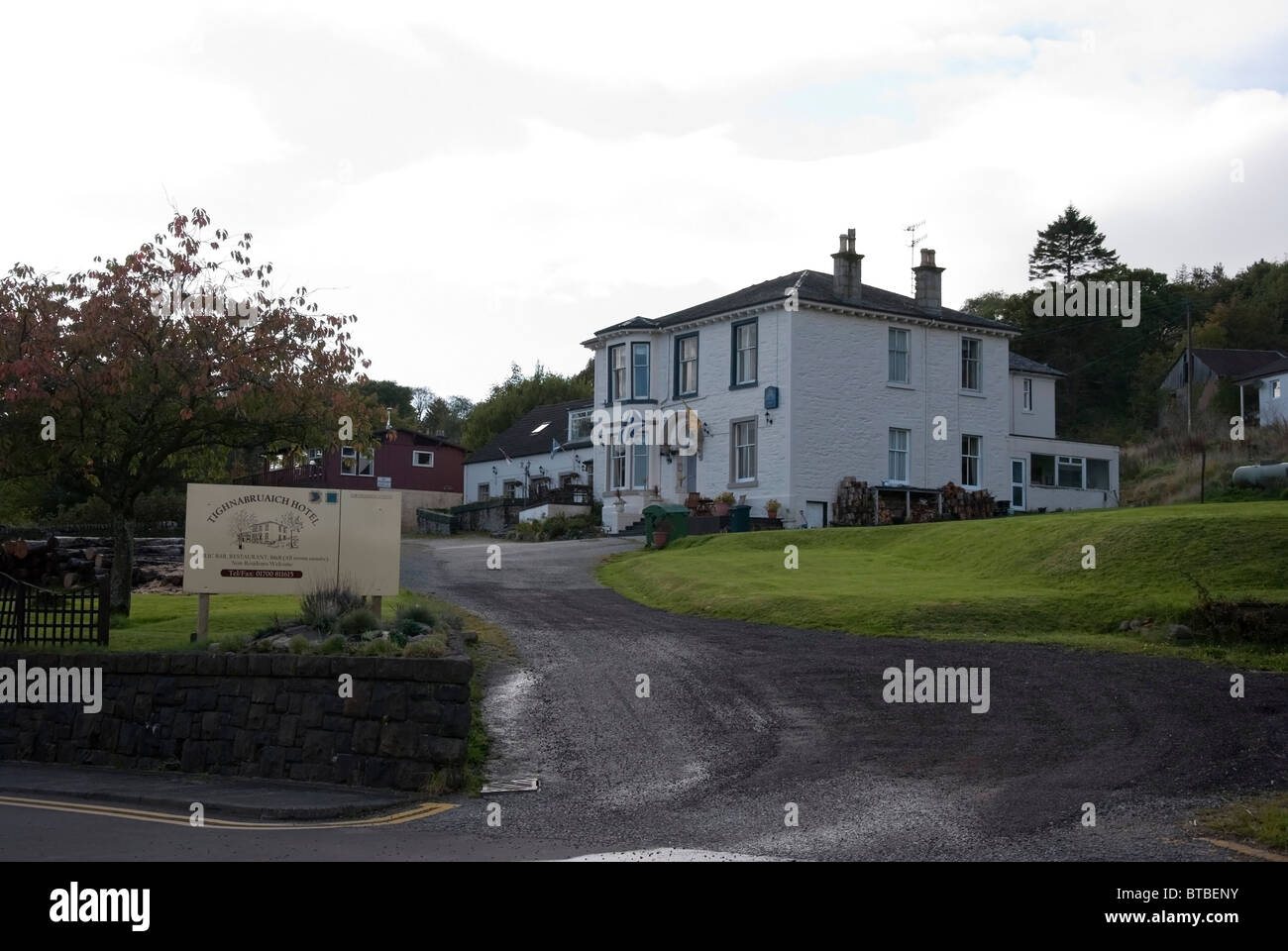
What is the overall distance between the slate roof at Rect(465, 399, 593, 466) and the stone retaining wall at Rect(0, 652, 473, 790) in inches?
1610

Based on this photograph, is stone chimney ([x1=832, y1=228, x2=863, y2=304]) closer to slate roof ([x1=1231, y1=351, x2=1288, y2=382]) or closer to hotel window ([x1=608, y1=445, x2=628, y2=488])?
hotel window ([x1=608, y1=445, x2=628, y2=488])

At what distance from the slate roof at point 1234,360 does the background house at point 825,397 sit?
→ 27299 mm

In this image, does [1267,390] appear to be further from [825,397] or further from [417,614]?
[417,614]

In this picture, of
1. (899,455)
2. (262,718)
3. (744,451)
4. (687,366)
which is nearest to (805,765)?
(262,718)

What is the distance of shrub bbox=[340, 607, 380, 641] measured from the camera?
16703 mm

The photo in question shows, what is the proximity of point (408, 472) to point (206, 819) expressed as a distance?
2053 inches

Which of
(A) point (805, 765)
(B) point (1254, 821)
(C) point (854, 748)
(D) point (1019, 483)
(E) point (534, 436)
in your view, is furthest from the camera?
(E) point (534, 436)

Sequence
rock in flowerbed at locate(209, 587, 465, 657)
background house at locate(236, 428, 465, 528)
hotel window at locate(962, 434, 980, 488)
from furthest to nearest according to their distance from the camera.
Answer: background house at locate(236, 428, 465, 528), hotel window at locate(962, 434, 980, 488), rock in flowerbed at locate(209, 587, 465, 657)

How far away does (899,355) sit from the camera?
4247 centimetres

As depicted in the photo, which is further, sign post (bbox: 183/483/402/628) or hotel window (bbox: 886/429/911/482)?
hotel window (bbox: 886/429/911/482)

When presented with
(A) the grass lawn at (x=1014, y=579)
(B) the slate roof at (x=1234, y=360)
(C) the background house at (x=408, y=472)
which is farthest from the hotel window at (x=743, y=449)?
(B) the slate roof at (x=1234, y=360)

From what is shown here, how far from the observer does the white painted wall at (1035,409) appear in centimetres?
4838

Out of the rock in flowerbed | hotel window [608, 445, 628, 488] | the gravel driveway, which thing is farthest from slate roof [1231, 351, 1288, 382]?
the rock in flowerbed

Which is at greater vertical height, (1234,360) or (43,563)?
(1234,360)
